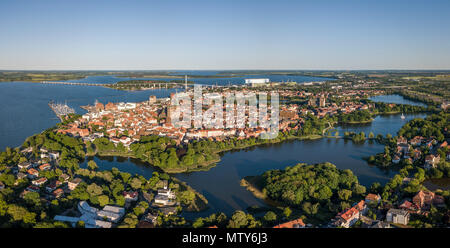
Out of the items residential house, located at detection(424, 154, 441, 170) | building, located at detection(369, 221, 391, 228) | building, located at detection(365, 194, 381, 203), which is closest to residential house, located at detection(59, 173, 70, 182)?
building, located at detection(369, 221, 391, 228)

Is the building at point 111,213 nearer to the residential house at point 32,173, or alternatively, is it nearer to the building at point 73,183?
the building at point 73,183

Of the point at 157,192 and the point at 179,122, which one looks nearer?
the point at 157,192

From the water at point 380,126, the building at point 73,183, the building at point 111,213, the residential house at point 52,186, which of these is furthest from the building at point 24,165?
the water at point 380,126

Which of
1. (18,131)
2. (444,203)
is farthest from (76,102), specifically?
(444,203)

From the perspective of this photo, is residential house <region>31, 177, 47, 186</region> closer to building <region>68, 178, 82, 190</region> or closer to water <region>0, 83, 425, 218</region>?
building <region>68, 178, 82, 190</region>

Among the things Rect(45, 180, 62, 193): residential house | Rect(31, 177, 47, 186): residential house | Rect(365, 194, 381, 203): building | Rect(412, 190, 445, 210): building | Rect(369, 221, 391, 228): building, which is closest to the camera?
Answer: Rect(369, 221, 391, 228): building
